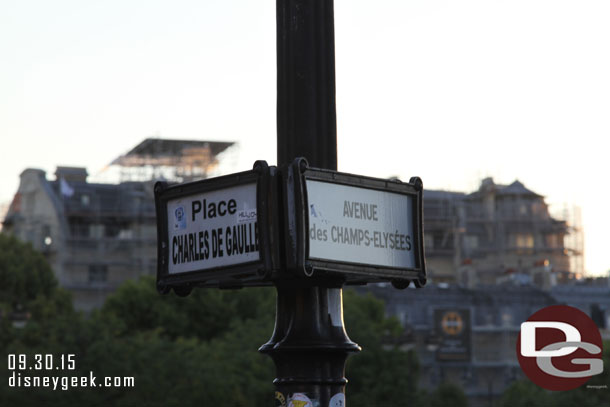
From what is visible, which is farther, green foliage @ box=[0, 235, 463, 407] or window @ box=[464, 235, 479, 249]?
window @ box=[464, 235, 479, 249]

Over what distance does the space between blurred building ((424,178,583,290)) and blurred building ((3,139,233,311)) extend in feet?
76.5

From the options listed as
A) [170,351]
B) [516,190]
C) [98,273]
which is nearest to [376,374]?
[170,351]

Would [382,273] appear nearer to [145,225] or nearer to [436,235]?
[145,225]

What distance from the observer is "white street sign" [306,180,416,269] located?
4.53m

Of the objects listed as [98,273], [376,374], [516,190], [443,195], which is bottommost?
[376,374]

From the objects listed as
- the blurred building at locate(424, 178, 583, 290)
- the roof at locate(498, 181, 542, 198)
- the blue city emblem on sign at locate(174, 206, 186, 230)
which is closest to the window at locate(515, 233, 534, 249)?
the blurred building at locate(424, 178, 583, 290)

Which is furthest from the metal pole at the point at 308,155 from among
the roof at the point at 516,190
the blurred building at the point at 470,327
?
the roof at the point at 516,190

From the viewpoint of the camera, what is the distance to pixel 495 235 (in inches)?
4862

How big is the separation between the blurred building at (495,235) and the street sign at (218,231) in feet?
379

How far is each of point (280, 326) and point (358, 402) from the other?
59471 millimetres

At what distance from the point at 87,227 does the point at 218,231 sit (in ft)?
356

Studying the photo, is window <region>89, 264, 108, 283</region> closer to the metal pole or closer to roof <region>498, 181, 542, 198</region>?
roof <region>498, 181, 542, 198</region>

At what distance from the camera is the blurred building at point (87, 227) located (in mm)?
107688

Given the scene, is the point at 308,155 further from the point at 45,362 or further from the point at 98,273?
the point at 98,273
